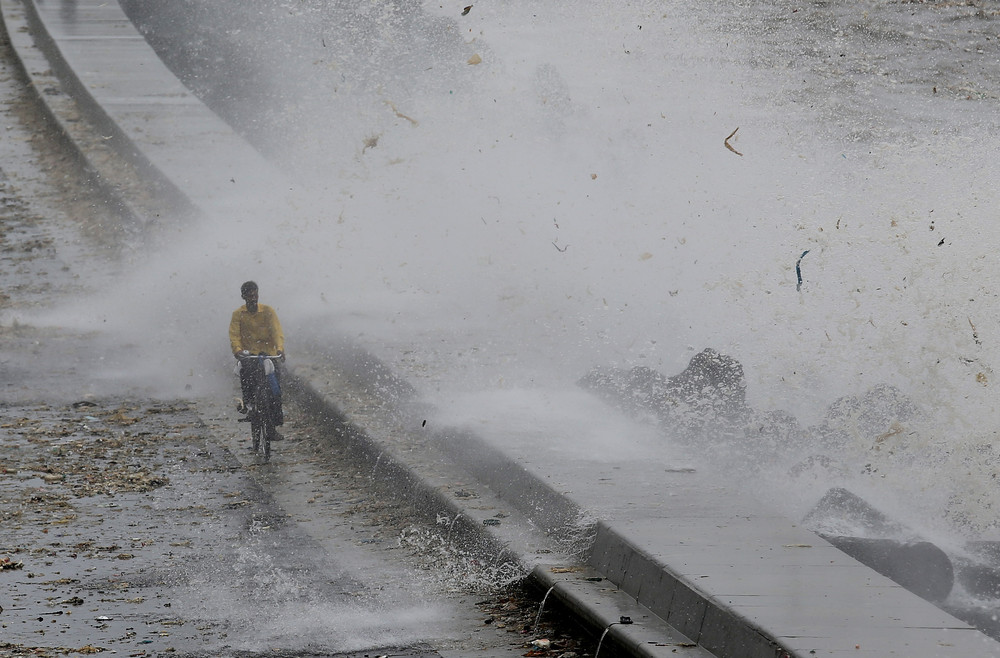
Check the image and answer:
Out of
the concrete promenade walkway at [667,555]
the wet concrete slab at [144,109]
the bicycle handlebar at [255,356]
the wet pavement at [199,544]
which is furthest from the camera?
the wet concrete slab at [144,109]

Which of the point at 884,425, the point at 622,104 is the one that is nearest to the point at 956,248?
the point at 884,425

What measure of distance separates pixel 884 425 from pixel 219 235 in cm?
777

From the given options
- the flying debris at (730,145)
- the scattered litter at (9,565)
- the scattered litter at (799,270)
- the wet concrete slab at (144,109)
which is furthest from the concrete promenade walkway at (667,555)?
the flying debris at (730,145)

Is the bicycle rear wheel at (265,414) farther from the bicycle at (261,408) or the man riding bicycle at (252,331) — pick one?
the man riding bicycle at (252,331)

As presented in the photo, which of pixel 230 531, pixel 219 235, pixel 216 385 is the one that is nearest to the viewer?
pixel 230 531

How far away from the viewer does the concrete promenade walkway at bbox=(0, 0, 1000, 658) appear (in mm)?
5359

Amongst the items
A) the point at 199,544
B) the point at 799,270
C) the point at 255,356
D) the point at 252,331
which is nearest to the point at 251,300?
the point at 252,331

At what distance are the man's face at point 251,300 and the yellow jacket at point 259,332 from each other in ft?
0.10

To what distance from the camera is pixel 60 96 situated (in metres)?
20.2

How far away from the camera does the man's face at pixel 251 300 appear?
9664 millimetres

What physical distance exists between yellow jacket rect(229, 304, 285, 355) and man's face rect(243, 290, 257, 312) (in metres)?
0.03

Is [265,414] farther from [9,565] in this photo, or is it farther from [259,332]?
[9,565]

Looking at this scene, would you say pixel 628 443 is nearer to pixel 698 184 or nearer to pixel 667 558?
pixel 667 558

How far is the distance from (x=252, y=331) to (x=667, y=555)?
4381 mm
